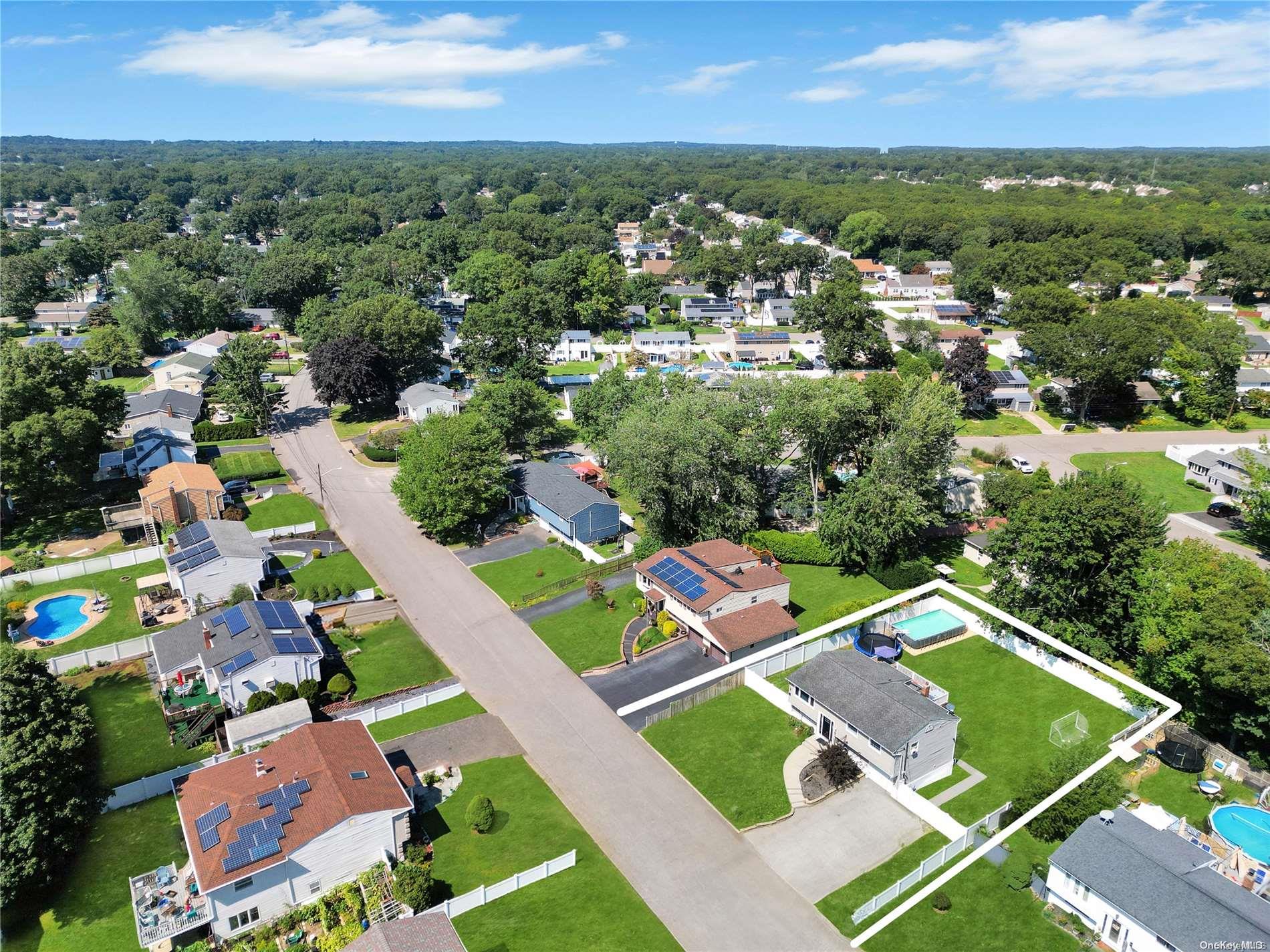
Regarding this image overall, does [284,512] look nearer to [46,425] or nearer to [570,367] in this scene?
[46,425]

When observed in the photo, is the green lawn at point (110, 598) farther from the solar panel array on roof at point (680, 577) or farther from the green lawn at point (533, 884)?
the solar panel array on roof at point (680, 577)

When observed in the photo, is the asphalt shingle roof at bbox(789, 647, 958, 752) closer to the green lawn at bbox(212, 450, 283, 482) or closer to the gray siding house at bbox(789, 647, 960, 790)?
the gray siding house at bbox(789, 647, 960, 790)

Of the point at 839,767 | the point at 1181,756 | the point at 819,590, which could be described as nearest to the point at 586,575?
the point at 819,590

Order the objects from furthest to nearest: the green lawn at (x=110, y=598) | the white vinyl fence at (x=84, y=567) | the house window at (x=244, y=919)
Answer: the white vinyl fence at (x=84, y=567) < the green lawn at (x=110, y=598) < the house window at (x=244, y=919)

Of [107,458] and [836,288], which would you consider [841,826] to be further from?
[836,288]

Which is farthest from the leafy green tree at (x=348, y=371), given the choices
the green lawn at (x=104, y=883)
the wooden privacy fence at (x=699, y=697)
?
the wooden privacy fence at (x=699, y=697)

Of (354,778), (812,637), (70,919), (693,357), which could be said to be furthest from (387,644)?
(693,357)

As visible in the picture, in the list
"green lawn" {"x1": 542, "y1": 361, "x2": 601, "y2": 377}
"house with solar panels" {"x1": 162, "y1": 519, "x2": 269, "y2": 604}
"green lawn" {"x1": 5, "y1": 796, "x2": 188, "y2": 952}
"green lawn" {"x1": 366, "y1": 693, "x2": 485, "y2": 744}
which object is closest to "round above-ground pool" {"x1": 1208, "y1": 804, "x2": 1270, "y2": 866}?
"green lawn" {"x1": 366, "y1": 693, "x2": 485, "y2": 744}
